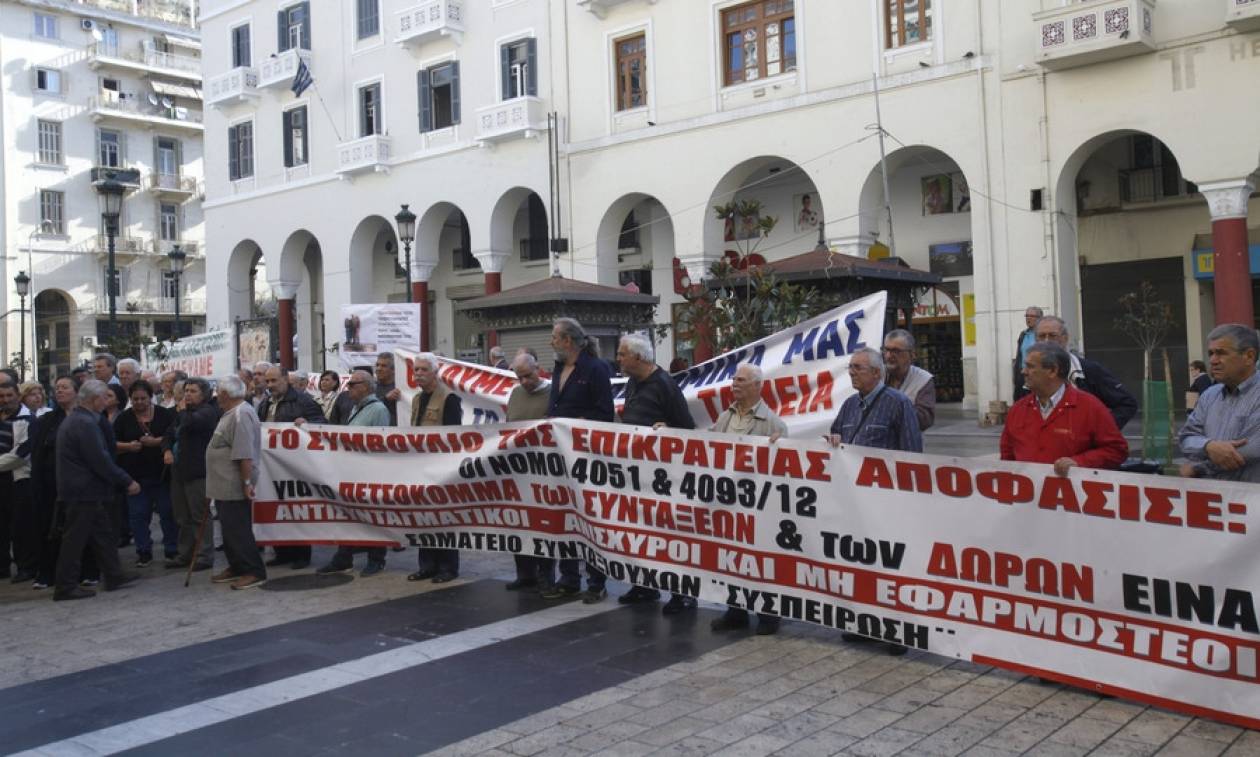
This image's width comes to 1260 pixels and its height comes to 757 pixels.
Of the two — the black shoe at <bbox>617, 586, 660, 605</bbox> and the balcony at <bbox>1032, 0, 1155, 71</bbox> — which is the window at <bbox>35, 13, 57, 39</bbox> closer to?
the balcony at <bbox>1032, 0, 1155, 71</bbox>

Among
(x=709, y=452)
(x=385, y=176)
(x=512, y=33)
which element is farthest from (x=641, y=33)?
Answer: (x=709, y=452)

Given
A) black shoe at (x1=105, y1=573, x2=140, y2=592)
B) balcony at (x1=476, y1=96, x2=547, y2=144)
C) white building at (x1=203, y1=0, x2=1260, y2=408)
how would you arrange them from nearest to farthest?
1. black shoe at (x1=105, y1=573, x2=140, y2=592)
2. white building at (x1=203, y1=0, x2=1260, y2=408)
3. balcony at (x1=476, y1=96, x2=547, y2=144)

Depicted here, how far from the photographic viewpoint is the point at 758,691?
5.68 meters

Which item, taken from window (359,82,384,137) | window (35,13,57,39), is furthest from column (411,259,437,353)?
window (35,13,57,39)

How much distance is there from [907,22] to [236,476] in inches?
706

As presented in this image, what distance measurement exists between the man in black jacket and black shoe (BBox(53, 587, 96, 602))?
1531 millimetres

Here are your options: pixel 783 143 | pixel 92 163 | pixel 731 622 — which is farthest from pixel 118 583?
pixel 92 163

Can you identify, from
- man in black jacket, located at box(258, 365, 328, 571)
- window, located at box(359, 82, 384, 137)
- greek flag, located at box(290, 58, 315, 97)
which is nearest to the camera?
man in black jacket, located at box(258, 365, 328, 571)

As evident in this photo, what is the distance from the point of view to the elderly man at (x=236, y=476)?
29.9 ft

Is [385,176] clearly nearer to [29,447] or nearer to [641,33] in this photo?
[641,33]

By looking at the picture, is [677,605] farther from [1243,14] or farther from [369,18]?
[369,18]

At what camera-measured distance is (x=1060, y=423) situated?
18.7 ft

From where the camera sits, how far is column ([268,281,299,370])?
119 feet

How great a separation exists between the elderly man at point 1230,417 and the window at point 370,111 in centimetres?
2989
